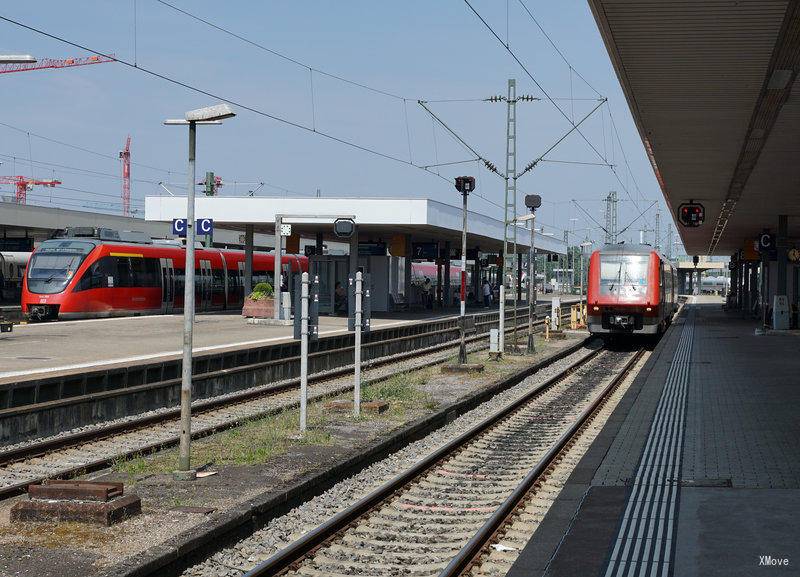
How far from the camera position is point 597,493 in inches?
364

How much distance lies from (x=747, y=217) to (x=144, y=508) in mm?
36566

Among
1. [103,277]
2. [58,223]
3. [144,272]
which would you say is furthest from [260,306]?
[58,223]

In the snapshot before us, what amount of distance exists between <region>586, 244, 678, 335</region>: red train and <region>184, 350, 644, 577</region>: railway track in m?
16.1

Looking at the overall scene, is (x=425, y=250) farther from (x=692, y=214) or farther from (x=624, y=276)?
(x=624, y=276)

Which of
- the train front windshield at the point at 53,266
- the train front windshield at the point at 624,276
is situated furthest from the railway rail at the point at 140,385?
the train front windshield at the point at 53,266

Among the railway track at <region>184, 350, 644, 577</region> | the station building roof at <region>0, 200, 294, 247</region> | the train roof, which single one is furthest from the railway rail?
the station building roof at <region>0, 200, 294, 247</region>

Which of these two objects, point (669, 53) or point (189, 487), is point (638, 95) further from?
point (189, 487)

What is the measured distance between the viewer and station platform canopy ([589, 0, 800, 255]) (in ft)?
40.3

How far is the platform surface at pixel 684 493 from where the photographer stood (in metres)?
6.92

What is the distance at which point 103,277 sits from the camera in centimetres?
3297

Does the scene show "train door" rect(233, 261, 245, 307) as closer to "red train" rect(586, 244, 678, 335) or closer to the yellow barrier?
the yellow barrier

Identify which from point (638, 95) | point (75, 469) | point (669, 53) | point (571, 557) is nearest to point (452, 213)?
point (638, 95)

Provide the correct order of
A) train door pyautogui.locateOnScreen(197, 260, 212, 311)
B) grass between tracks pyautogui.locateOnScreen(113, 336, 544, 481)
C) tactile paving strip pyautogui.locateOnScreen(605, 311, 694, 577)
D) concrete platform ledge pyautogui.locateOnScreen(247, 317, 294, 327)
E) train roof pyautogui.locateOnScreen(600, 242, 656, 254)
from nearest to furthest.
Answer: tactile paving strip pyautogui.locateOnScreen(605, 311, 694, 577) < grass between tracks pyautogui.locateOnScreen(113, 336, 544, 481) < train roof pyautogui.locateOnScreen(600, 242, 656, 254) < concrete platform ledge pyautogui.locateOnScreen(247, 317, 294, 327) < train door pyautogui.locateOnScreen(197, 260, 212, 311)

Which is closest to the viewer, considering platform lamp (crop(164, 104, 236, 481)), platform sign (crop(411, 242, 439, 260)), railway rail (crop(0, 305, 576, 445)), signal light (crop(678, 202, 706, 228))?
platform lamp (crop(164, 104, 236, 481))
